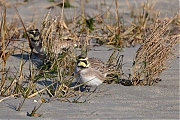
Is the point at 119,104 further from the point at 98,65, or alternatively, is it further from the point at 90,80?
the point at 98,65

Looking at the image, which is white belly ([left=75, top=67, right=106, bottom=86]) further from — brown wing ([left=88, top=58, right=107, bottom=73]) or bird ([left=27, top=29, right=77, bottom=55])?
bird ([left=27, top=29, right=77, bottom=55])

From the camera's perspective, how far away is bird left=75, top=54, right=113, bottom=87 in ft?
17.6

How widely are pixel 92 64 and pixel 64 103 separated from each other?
119 centimetres

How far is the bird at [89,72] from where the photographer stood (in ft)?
17.6

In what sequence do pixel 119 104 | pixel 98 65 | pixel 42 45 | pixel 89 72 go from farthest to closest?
pixel 42 45 → pixel 98 65 → pixel 89 72 → pixel 119 104

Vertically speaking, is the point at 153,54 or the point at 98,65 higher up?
the point at 153,54

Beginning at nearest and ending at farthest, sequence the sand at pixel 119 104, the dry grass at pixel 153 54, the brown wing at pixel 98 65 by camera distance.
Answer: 1. the sand at pixel 119 104
2. the dry grass at pixel 153 54
3. the brown wing at pixel 98 65

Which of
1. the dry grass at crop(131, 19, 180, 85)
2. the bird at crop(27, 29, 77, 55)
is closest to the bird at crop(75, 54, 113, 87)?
the dry grass at crop(131, 19, 180, 85)

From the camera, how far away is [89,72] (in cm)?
548

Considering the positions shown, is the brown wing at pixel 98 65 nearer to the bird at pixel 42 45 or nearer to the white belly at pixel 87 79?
the white belly at pixel 87 79

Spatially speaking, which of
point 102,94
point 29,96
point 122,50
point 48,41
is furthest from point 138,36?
point 29,96

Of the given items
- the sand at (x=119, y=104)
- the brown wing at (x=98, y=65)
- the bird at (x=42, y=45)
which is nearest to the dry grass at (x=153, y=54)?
the sand at (x=119, y=104)

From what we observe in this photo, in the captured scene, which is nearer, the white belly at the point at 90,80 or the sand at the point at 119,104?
the sand at the point at 119,104

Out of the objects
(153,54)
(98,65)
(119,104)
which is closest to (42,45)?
(98,65)
